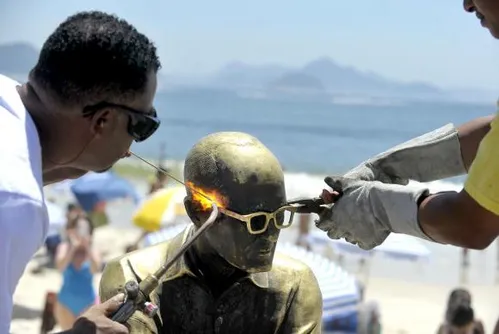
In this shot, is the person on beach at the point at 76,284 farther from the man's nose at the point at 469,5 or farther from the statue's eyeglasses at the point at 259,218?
the man's nose at the point at 469,5

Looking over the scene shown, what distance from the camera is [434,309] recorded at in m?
10.7

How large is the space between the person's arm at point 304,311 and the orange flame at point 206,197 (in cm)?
45

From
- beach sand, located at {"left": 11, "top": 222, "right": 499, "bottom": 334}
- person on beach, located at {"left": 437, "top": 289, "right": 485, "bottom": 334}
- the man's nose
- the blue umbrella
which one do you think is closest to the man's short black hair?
the man's nose

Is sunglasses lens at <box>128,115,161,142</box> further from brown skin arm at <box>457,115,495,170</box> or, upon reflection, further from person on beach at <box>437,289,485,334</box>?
person on beach at <box>437,289,485,334</box>

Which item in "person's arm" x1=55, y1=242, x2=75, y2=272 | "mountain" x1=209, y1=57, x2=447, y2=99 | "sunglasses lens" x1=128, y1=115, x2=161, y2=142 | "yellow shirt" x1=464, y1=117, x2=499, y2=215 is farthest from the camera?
"mountain" x1=209, y1=57, x2=447, y2=99

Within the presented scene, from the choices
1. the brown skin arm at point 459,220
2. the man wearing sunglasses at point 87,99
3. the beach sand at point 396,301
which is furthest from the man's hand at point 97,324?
the beach sand at point 396,301

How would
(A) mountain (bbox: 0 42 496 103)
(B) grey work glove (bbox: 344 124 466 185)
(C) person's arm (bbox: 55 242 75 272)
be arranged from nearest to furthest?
(B) grey work glove (bbox: 344 124 466 185)
(C) person's arm (bbox: 55 242 75 272)
(A) mountain (bbox: 0 42 496 103)

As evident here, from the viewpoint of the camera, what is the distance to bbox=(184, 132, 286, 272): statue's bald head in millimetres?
2605

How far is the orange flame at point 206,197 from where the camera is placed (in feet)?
8.62

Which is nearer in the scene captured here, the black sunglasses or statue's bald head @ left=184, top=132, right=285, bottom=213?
the black sunglasses

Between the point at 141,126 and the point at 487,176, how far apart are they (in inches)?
34.1

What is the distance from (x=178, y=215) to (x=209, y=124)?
35.8 metres

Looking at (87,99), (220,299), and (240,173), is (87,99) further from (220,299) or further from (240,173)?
(220,299)

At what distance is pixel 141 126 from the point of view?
2.20 metres
